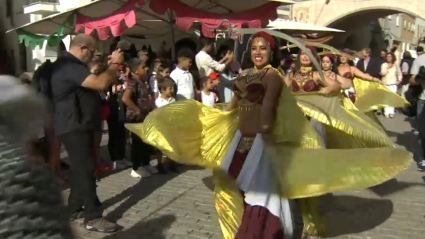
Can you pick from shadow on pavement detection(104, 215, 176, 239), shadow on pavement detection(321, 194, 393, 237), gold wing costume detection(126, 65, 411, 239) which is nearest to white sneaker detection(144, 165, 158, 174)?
shadow on pavement detection(104, 215, 176, 239)

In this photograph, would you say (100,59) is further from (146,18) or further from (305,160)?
(146,18)

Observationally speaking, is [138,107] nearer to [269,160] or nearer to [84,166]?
[84,166]

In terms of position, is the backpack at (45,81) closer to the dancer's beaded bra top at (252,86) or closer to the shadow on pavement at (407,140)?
the dancer's beaded bra top at (252,86)

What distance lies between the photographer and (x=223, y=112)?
13.8 ft

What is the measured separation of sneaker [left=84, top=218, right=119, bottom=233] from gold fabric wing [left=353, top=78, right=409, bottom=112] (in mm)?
3412

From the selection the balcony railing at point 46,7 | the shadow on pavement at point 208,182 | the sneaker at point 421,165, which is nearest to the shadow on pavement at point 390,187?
the sneaker at point 421,165

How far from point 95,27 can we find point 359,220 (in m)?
4.55

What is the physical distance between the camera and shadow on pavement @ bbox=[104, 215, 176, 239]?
442 cm

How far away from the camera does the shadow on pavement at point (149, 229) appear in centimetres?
442

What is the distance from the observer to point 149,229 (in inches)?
181

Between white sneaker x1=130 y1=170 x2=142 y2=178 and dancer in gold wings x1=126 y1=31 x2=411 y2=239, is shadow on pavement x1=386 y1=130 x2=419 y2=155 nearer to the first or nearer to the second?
white sneaker x1=130 y1=170 x2=142 y2=178

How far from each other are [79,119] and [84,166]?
404mm

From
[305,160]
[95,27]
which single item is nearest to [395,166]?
[305,160]

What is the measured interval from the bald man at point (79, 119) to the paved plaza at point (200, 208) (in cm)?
22
